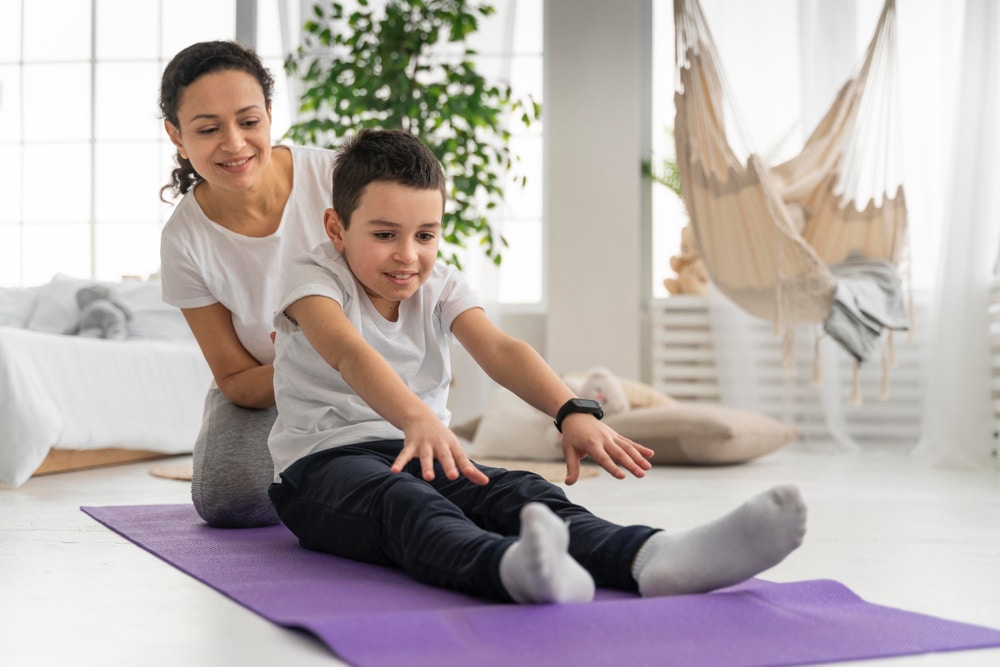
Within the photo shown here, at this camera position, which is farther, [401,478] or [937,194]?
[937,194]

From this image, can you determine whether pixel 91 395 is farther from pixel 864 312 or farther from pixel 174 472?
pixel 864 312

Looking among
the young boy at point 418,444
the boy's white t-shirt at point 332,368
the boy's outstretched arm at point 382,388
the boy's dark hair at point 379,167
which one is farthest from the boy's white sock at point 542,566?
the boy's dark hair at point 379,167

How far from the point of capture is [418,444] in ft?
3.61

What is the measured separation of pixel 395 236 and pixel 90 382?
180 centimetres

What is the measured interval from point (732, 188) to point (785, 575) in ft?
6.69

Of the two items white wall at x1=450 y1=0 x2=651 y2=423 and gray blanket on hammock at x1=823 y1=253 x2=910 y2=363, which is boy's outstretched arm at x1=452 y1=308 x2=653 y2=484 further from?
white wall at x1=450 y1=0 x2=651 y2=423

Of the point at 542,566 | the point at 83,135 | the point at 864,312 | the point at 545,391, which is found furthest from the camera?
the point at 83,135

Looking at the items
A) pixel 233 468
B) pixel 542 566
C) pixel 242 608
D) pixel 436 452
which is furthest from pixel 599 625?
pixel 233 468

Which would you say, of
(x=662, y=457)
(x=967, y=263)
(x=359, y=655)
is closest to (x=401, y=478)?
(x=359, y=655)

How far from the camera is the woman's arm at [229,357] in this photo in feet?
5.68

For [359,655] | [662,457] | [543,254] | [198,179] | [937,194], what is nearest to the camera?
[359,655]

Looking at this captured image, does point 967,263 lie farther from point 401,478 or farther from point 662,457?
point 401,478

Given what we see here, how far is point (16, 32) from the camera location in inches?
187

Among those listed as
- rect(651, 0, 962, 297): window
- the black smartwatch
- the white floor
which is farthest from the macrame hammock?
the black smartwatch
